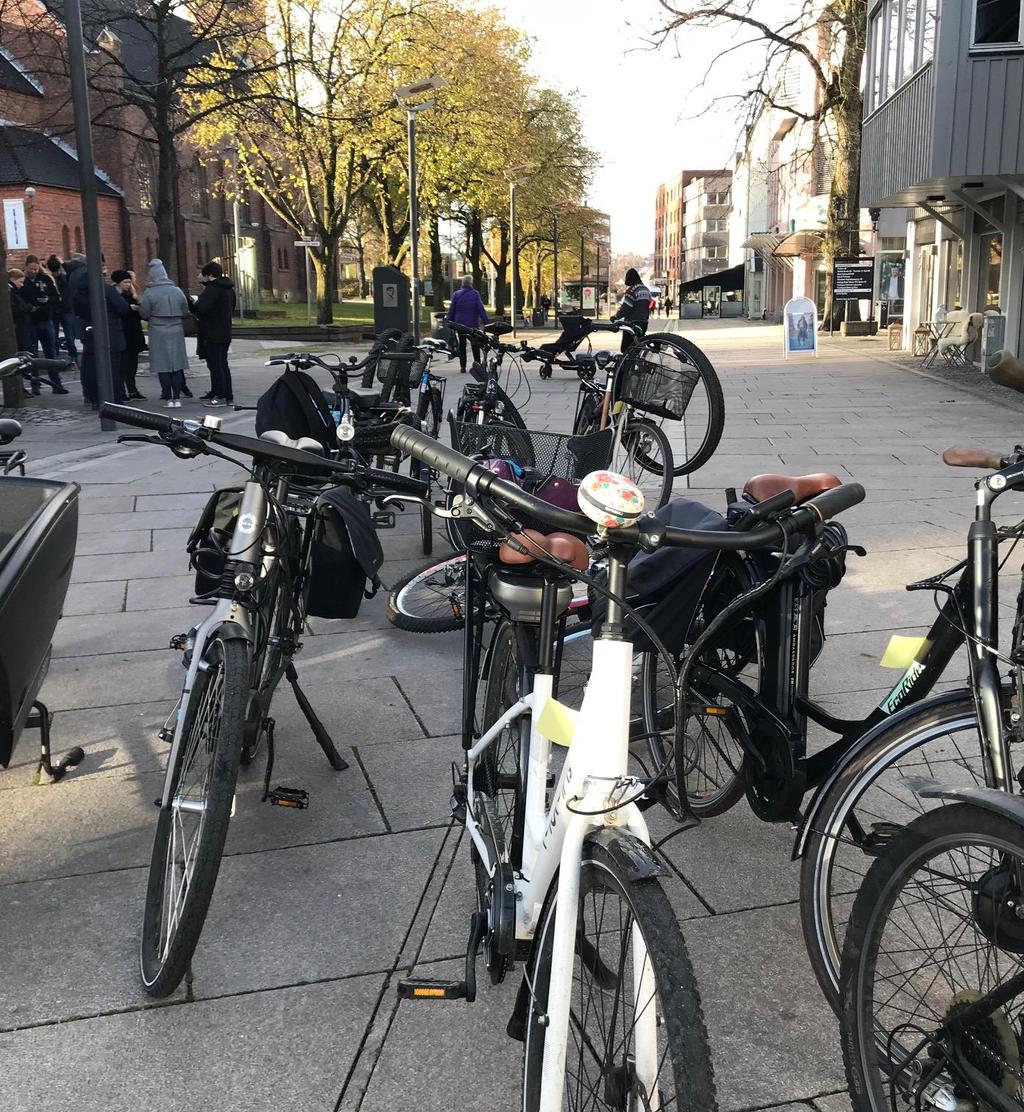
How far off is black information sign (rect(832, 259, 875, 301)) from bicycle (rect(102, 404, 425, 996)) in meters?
30.4

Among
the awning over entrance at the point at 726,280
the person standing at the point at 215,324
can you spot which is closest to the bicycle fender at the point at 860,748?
the person standing at the point at 215,324

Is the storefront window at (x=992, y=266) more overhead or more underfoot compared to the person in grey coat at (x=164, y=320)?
more overhead

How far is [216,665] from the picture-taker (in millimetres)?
2650

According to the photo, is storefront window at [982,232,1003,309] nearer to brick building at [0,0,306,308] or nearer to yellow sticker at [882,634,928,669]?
brick building at [0,0,306,308]

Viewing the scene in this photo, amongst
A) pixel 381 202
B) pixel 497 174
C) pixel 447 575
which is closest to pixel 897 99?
pixel 447 575

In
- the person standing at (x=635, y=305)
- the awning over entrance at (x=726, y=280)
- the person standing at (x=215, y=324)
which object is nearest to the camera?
the person standing at (x=635, y=305)

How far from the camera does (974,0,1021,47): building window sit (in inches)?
562

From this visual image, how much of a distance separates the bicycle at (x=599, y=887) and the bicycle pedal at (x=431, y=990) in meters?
0.17

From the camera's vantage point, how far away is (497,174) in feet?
135

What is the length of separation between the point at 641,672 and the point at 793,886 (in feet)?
2.59

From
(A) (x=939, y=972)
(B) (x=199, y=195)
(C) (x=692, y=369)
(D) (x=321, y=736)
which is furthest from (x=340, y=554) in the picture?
(B) (x=199, y=195)

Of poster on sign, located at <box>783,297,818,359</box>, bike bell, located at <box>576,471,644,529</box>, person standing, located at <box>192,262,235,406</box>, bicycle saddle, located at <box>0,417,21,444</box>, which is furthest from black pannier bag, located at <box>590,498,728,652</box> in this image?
poster on sign, located at <box>783,297,818,359</box>

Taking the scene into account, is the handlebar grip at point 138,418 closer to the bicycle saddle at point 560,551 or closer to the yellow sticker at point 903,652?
the bicycle saddle at point 560,551

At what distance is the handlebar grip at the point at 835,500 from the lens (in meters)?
2.11
